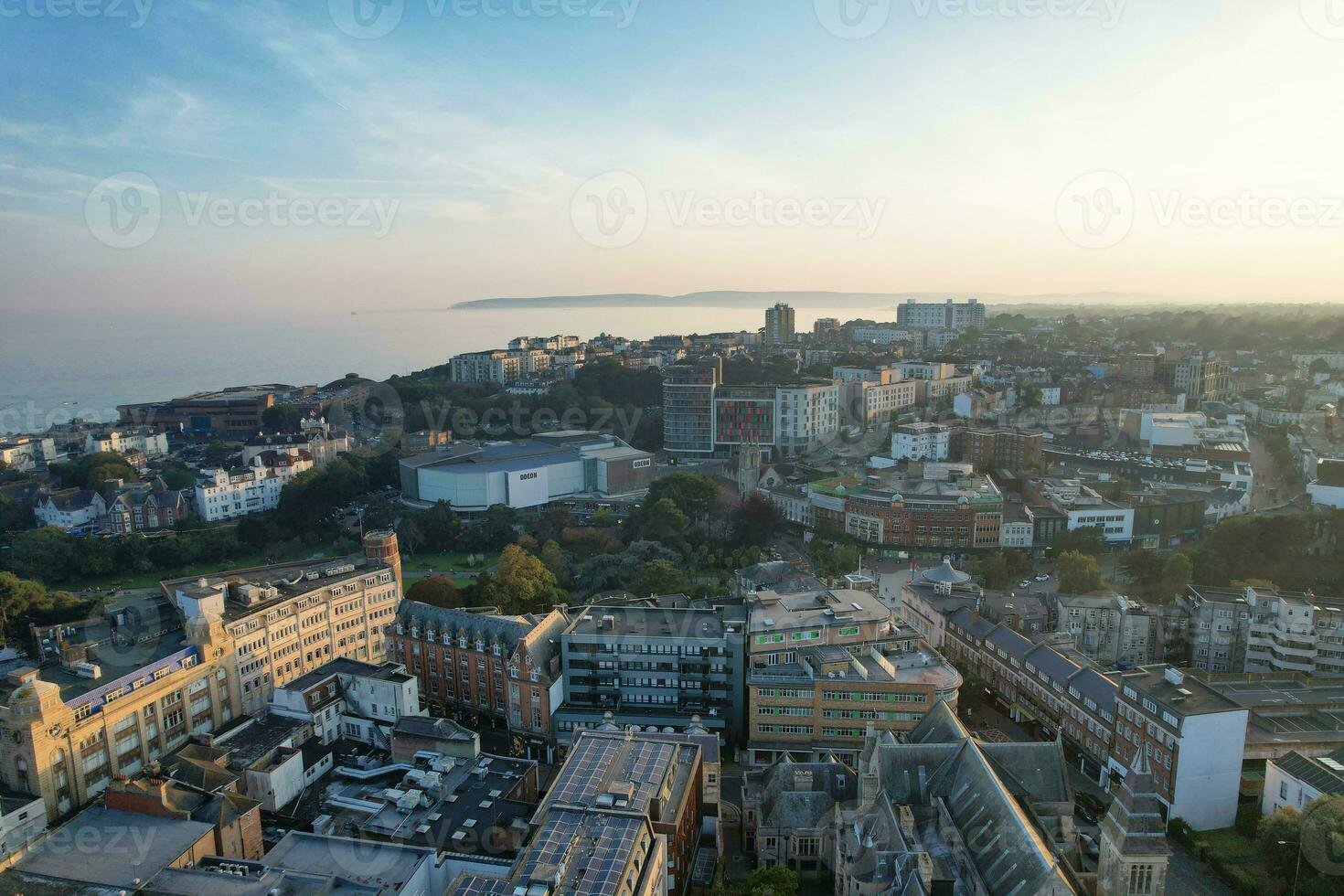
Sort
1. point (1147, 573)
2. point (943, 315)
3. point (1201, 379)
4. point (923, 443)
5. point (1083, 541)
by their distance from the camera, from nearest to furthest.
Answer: point (1147, 573), point (1083, 541), point (923, 443), point (1201, 379), point (943, 315)

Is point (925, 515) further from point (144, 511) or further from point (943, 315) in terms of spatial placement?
point (943, 315)

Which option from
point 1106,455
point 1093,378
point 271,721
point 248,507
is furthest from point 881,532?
point 1093,378

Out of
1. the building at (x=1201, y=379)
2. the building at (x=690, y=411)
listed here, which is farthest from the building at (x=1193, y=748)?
the building at (x=1201, y=379)

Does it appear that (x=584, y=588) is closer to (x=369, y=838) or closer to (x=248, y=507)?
(x=369, y=838)

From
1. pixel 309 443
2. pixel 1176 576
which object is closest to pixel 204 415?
pixel 309 443

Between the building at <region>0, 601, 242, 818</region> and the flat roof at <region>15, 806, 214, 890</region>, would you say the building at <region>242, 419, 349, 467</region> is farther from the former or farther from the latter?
the flat roof at <region>15, 806, 214, 890</region>

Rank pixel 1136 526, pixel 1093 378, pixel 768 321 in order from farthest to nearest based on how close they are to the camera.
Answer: pixel 768 321
pixel 1093 378
pixel 1136 526
